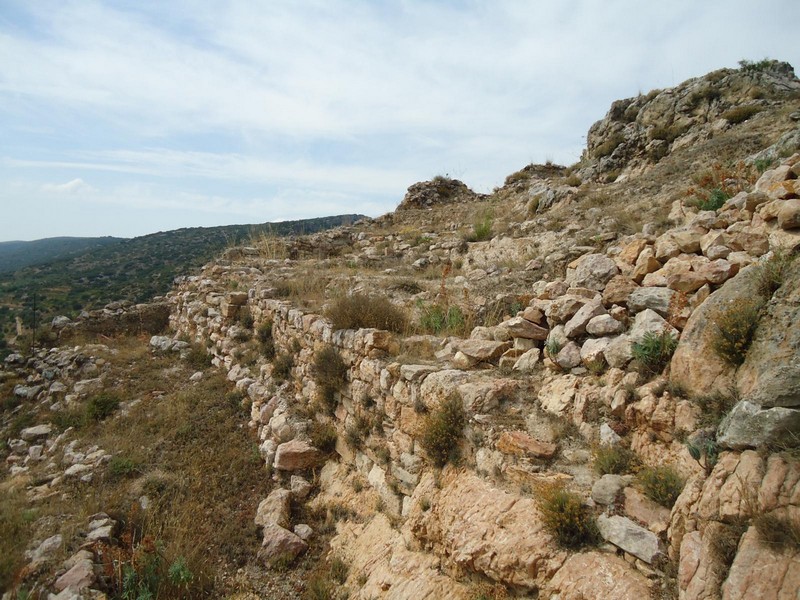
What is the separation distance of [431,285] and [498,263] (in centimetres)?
138

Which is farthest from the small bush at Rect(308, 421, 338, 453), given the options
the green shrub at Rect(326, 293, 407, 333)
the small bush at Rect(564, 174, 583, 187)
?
the small bush at Rect(564, 174, 583, 187)

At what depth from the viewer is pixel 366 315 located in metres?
6.09

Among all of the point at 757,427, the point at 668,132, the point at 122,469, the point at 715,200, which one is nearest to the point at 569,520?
the point at 757,427

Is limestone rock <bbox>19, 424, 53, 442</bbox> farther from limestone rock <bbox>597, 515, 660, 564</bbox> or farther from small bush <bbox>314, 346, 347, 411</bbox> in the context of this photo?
limestone rock <bbox>597, 515, 660, 564</bbox>

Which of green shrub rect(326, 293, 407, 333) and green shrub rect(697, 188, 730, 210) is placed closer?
green shrub rect(697, 188, 730, 210)

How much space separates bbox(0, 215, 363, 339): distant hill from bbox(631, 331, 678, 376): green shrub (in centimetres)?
1278

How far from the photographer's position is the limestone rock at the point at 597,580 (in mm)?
2303

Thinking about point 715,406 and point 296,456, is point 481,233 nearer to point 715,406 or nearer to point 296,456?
point 296,456

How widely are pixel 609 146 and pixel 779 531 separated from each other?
47.0 ft

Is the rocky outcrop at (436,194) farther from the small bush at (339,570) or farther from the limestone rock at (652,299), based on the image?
the small bush at (339,570)

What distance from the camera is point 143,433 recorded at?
692cm

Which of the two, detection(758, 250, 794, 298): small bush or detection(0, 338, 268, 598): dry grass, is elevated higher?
detection(758, 250, 794, 298): small bush

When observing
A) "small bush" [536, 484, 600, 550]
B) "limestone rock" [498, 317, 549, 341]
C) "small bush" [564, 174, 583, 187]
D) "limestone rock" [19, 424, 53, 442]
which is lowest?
"limestone rock" [19, 424, 53, 442]

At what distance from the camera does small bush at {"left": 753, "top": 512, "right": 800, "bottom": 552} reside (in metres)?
1.89
